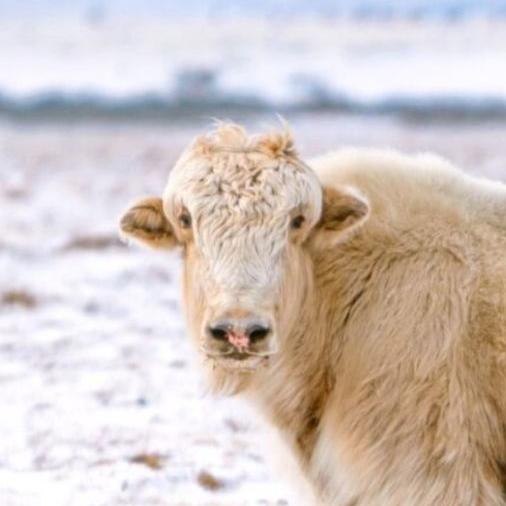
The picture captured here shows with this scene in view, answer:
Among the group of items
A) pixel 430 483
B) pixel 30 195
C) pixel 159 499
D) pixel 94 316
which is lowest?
pixel 30 195

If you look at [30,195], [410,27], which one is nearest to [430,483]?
[30,195]

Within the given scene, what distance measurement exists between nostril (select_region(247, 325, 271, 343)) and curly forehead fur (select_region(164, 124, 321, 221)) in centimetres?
52

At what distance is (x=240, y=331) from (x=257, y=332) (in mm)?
76

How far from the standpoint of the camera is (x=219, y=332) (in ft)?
19.2

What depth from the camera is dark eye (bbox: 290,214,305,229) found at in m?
6.23

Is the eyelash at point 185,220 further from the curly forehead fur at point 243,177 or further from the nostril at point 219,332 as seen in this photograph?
the nostril at point 219,332

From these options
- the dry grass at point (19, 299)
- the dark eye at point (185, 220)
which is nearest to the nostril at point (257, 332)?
the dark eye at point (185, 220)

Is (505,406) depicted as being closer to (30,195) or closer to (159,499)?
(159,499)

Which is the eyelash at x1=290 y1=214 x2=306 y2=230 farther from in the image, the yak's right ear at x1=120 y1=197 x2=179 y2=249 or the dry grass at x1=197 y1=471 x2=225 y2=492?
the dry grass at x1=197 y1=471 x2=225 y2=492

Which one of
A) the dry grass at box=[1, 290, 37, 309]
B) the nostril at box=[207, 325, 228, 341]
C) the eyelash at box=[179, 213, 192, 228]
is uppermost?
the eyelash at box=[179, 213, 192, 228]

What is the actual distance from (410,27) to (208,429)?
7909cm

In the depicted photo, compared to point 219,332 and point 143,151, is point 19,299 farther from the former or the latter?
point 143,151

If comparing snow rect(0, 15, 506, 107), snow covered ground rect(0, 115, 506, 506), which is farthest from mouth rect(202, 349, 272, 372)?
snow rect(0, 15, 506, 107)

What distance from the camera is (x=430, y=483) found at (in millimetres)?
6121
